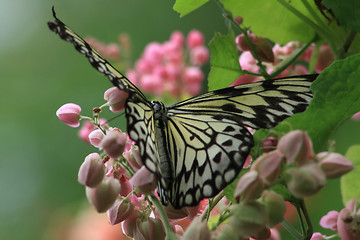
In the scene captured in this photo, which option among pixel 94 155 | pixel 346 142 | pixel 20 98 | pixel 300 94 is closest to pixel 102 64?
pixel 94 155

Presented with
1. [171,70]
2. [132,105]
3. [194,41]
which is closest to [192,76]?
[171,70]

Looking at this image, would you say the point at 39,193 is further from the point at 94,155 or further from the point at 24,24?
the point at 94,155

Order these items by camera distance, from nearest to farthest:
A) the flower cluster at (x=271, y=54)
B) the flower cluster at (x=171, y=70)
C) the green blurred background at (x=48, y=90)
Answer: the flower cluster at (x=271, y=54)
the flower cluster at (x=171, y=70)
the green blurred background at (x=48, y=90)

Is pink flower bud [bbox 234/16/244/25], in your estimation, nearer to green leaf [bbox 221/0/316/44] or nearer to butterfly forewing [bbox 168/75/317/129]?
green leaf [bbox 221/0/316/44]

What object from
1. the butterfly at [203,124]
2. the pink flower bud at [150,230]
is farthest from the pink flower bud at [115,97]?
the pink flower bud at [150,230]

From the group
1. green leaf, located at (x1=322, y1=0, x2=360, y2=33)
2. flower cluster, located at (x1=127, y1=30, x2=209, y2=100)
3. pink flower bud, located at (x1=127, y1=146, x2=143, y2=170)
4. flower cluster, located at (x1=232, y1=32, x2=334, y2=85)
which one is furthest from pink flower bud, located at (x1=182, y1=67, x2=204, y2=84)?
pink flower bud, located at (x1=127, y1=146, x2=143, y2=170)

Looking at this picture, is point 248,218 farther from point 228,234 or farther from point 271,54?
point 271,54

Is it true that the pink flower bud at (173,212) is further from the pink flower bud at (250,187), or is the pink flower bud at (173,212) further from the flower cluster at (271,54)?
the flower cluster at (271,54)
